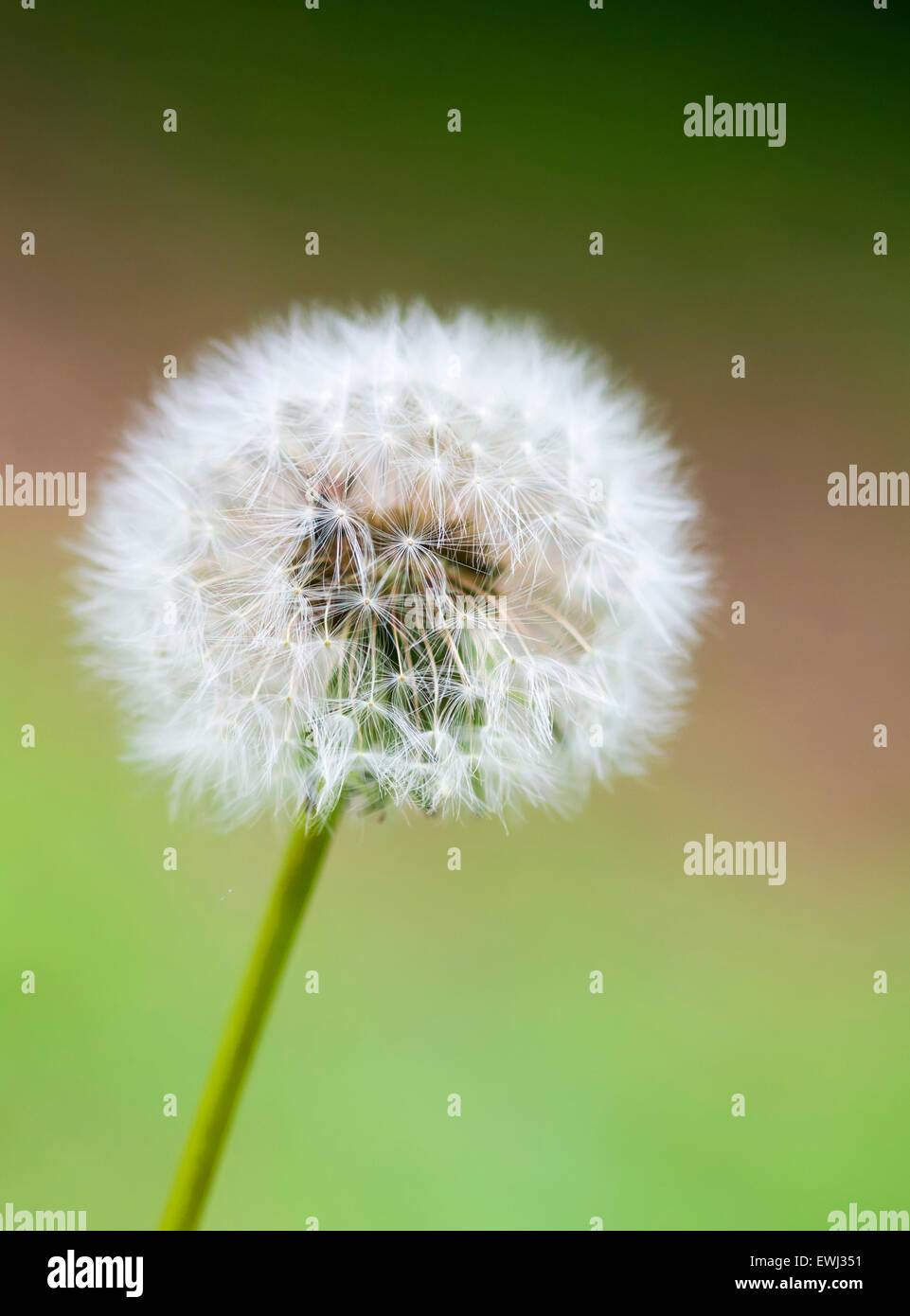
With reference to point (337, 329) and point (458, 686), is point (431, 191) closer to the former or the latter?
point (337, 329)

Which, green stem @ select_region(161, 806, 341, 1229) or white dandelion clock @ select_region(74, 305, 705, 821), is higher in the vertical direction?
white dandelion clock @ select_region(74, 305, 705, 821)

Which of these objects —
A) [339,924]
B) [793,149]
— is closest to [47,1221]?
[339,924]

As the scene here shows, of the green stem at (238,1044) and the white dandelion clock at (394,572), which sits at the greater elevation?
the white dandelion clock at (394,572)

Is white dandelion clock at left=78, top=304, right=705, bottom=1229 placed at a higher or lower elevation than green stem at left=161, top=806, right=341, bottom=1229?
higher

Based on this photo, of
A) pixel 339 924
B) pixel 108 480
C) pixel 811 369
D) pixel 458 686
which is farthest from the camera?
pixel 811 369

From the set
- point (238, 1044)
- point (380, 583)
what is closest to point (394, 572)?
point (380, 583)
